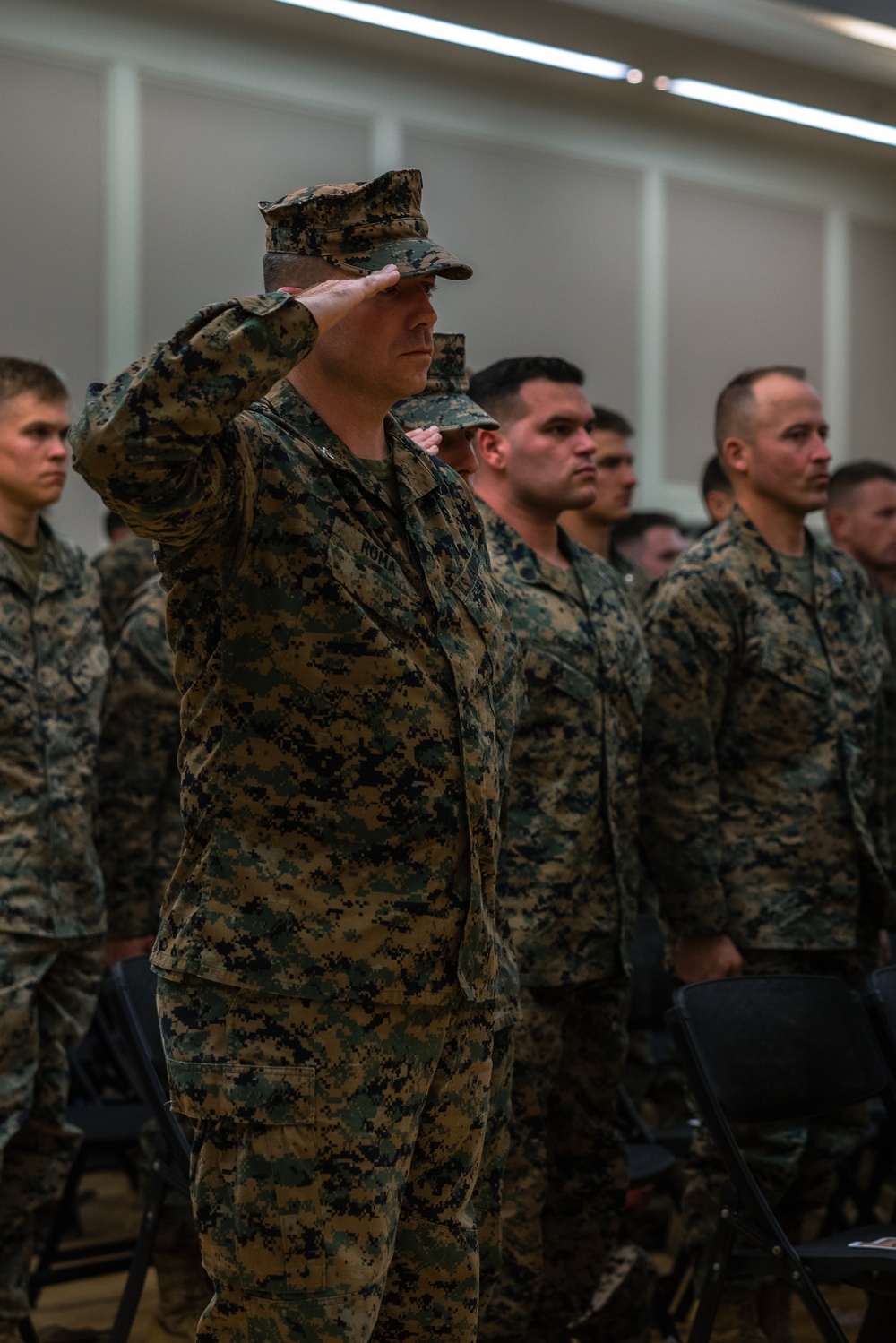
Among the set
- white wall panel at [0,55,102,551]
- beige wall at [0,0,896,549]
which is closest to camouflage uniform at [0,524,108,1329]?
white wall panel at [0,55,102,551]

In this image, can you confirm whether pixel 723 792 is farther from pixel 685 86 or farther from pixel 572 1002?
pixel 685 86

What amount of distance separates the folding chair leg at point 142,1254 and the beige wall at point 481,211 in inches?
149

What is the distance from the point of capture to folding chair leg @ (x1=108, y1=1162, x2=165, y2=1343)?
2.50m

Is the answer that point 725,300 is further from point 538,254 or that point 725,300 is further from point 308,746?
point 308,746

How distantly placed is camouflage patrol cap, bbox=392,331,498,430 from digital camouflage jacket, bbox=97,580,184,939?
90 cm

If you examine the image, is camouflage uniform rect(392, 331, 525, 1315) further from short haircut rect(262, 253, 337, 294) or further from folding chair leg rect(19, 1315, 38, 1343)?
folding chair leg rect(19, 1315, 38, 1343)

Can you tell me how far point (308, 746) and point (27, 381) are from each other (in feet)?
6.13

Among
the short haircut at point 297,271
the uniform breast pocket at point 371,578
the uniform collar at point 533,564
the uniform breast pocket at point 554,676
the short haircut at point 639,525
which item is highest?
the short haircut at point 639,525

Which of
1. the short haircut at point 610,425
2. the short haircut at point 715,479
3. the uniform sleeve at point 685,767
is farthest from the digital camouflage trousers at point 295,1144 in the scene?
the short haircut at point 715,479

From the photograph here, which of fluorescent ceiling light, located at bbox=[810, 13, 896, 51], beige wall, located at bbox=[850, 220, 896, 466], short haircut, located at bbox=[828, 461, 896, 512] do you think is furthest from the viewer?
beige wall, located at bbox=[850, 220, 896, 466]

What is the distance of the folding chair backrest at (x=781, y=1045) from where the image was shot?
99.0 inches

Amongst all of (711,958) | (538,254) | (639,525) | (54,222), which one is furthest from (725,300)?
(711,958)

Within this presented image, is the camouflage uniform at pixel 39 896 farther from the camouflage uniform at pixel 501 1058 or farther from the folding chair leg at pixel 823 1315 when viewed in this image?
the folding chair leg at pixel 823 1315

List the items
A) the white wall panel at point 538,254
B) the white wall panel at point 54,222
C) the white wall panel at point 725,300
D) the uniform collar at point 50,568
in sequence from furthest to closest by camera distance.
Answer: the white wall panel at point 725,300 < the white wall panel at point 538,254 < the white wall panel at point 54,222 < the uniform collar at point 50,568
